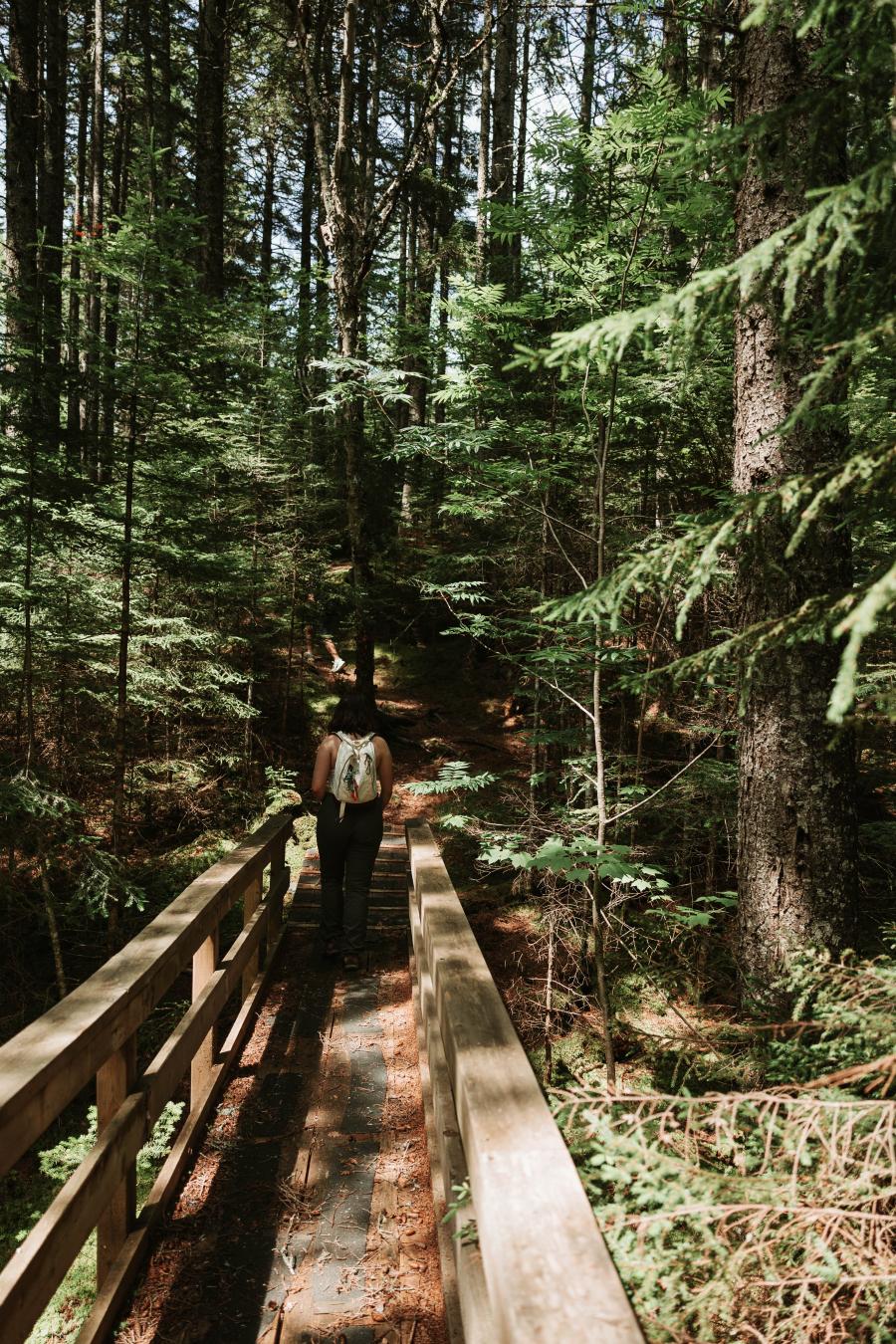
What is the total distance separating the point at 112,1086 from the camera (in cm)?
245

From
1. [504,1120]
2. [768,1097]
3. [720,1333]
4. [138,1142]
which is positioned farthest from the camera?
[138,1142]

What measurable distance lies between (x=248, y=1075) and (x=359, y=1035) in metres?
0.76

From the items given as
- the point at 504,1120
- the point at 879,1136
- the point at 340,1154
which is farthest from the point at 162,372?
the point at 879,1136

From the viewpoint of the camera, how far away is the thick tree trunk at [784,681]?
336cm

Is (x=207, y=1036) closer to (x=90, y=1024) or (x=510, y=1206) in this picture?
(x=90, y=1024)

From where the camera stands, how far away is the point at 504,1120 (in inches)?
61.4

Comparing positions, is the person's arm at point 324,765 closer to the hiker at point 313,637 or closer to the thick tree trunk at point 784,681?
the thick tree trunk at point 784,681

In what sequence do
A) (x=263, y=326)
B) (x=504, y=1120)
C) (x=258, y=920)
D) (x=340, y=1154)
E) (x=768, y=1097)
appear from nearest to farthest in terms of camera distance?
(x=504, y=1120) → (x=768, y=1097) → (x=340, y=1154) → (x=258, y=920) → (x=263, y=326)

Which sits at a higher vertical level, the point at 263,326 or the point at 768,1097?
the point at 263,326

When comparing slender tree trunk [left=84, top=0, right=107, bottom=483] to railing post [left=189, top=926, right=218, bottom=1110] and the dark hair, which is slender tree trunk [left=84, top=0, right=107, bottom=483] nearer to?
the dark hair

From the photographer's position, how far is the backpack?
17.8 ft

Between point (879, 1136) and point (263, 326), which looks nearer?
point (879, 1136)

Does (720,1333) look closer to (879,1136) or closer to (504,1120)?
(879,1136)

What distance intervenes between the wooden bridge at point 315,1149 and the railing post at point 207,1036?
0.01 m
